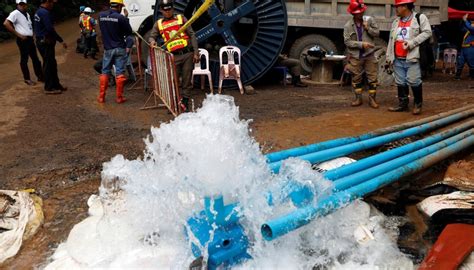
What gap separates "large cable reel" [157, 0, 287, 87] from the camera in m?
7.90

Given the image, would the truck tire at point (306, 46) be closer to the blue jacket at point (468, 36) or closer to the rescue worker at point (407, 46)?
the blue jacket at point (468, 36)

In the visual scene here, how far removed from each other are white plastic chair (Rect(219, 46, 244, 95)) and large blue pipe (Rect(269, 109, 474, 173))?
3785 millimetres

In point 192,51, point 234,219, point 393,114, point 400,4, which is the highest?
point 400,4

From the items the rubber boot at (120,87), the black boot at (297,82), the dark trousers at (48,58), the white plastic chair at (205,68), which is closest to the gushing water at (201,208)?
the rubber boot at (120,87)

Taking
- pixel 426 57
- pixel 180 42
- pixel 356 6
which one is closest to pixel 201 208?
pixel 180 42

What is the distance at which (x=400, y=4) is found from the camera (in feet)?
18.3

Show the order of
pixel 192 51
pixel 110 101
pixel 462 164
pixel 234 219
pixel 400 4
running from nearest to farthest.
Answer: pixel 234 219 < pixel 462 164 < pixel 400 4 < pixel 192 51 < pixel 110 101

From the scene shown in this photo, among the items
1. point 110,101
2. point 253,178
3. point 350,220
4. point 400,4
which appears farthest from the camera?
point 110,101

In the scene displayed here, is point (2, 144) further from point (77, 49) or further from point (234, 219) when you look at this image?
point (77, 49)

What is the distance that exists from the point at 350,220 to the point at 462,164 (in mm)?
1692

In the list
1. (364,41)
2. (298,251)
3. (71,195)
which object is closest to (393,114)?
(364,41)

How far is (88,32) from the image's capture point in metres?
12.4

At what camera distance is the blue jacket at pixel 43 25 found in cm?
732

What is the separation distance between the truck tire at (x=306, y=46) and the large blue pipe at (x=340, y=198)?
5.72 metres
